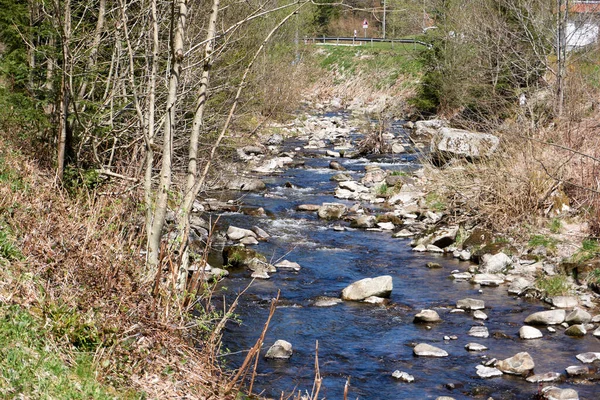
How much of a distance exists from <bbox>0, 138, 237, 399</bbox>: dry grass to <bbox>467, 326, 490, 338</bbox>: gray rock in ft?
14.0

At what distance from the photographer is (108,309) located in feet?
18.8

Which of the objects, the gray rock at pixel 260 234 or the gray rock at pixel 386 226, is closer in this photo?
the gray rock at pixel 260 234

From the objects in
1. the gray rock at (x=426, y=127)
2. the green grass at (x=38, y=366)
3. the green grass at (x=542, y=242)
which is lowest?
the green grass at (x=542, y=242)

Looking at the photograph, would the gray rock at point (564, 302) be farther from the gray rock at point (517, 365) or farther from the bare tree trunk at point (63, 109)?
the bare tree trunk at point (63, 109)

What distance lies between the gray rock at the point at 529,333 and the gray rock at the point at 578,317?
2.26 ft

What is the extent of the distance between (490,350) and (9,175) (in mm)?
6303

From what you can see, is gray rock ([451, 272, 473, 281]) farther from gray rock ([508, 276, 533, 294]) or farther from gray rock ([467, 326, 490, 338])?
gray rock ([467, 326, 490, 338])

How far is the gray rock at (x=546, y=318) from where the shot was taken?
32.4ft

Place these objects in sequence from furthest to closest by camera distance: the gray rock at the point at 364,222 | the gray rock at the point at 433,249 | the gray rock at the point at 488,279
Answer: the gray rock at the point at 364,222, the gray rock at the point at 433,249, the gray rock at the point at 488,279

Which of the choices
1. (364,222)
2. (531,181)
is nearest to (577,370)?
(531,181)

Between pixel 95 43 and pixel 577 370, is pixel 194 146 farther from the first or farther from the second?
pixel 577 370

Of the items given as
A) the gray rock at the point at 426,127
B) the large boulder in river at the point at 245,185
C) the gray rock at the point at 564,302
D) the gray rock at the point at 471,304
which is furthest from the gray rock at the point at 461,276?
the gray rock at the point at 426,127

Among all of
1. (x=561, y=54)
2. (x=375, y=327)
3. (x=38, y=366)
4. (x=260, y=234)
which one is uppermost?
(x=561, y=54)

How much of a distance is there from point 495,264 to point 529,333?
3.03 metres
